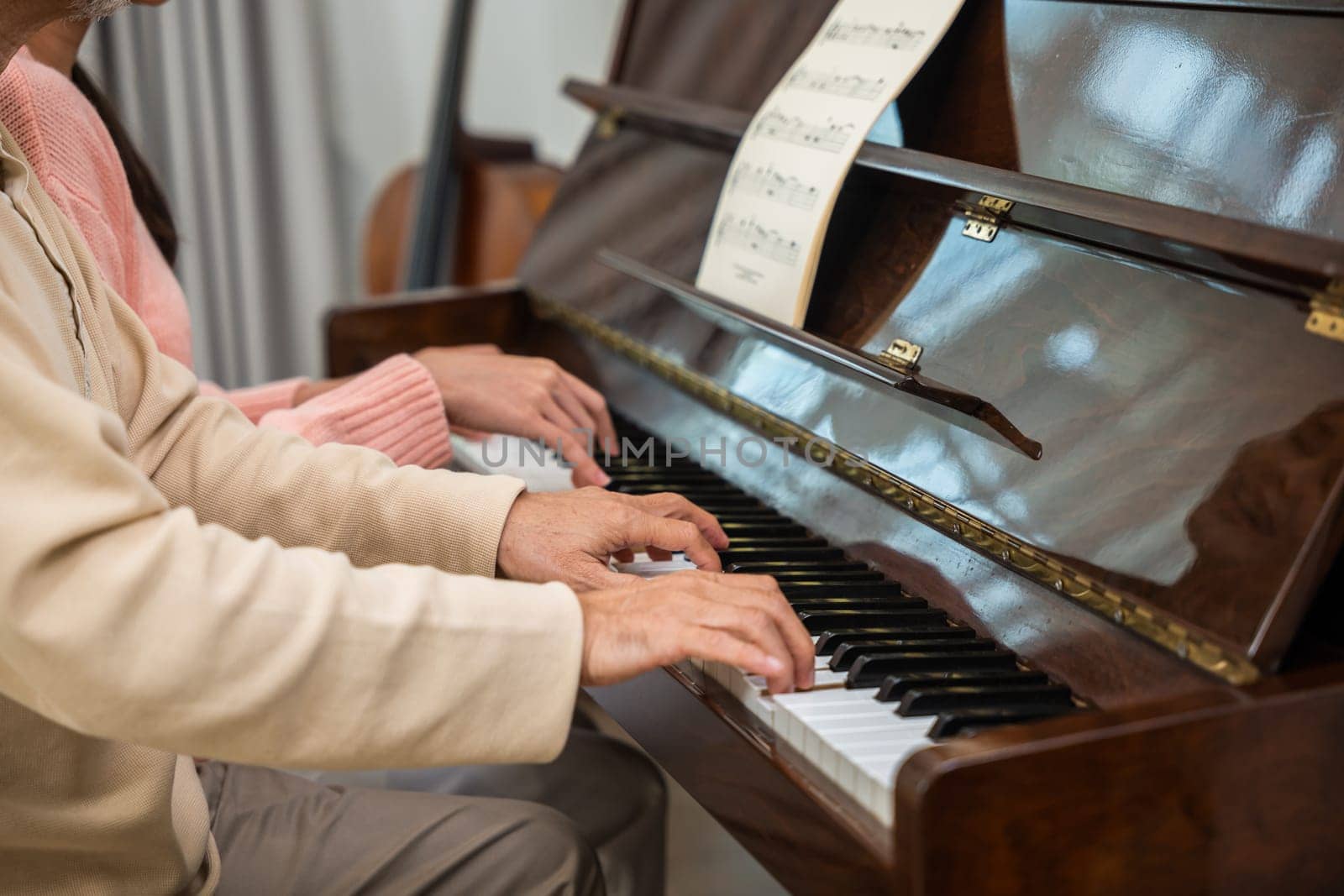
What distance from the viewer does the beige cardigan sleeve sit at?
0.76 m

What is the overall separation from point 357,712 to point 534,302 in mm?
1164

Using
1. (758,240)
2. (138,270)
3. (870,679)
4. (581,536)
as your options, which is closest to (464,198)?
(138,270)

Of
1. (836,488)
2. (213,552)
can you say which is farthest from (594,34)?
(213,552)

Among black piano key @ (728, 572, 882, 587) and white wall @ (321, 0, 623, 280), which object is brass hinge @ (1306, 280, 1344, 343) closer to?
black piano key @ (728, 572, 882, 587)

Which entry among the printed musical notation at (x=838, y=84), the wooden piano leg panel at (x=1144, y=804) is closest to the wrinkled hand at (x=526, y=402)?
the printed musical notation at (x=838, y=84)

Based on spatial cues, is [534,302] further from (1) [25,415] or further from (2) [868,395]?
(1) [25,415]

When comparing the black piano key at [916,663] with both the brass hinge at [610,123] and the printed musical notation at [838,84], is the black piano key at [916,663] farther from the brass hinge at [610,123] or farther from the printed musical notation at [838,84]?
the brass hinge at [610,123]

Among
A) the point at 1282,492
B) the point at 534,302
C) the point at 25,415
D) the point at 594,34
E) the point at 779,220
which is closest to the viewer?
the point at 25,415

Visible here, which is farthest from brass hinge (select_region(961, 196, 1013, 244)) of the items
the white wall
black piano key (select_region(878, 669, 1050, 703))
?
the white wall

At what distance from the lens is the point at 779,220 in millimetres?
1373

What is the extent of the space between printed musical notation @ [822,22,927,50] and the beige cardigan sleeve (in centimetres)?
79

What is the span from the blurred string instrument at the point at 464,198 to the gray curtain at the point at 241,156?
459 mm

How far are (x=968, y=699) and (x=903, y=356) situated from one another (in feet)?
1.42

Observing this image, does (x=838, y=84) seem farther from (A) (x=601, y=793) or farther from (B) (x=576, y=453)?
(A) (x=601, y=793)
